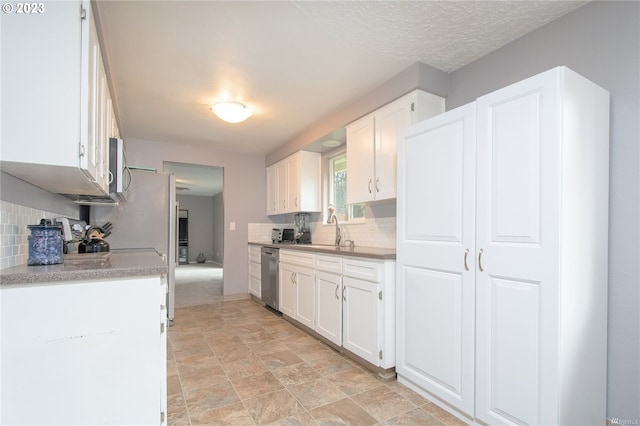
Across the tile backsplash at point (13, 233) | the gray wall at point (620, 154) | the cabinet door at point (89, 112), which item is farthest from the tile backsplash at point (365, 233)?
the tile backsplash at point (13, 233)

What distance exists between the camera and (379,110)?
9.03 feet

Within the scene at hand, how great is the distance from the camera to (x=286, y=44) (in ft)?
7.02

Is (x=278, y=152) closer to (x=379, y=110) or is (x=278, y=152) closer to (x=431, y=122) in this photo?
A: (x=379, y=110)

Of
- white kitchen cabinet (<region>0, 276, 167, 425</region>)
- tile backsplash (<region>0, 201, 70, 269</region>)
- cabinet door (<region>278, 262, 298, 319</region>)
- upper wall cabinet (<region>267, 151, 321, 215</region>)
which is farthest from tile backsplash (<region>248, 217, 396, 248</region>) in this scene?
tile backsplash (<region>0, 201, 70, 269</region>)

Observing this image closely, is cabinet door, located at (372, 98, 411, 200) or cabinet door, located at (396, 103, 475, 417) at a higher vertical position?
cabinet door, located at (372, 98, 411, 200)

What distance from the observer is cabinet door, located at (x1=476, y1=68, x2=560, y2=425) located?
144 centimetres

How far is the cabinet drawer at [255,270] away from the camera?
4535mm

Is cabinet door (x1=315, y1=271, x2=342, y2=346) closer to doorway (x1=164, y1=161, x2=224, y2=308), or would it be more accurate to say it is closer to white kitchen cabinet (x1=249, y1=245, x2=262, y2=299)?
white kitchen cabinet (x1=249, y1=245, x2=262, y2=299)

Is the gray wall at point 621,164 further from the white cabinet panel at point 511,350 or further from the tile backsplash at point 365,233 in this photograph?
the tile backsplash at point 365,233

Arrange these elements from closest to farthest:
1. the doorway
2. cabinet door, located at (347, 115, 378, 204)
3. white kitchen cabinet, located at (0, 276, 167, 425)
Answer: white kitchen cabinet, located at (0, 276, 167, 425) < cabinet door, located at (347, 115, 378, 204) < the doorway

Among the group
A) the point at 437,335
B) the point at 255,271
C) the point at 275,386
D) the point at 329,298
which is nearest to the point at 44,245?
the point at 275,386

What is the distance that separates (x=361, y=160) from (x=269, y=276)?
2041 mm

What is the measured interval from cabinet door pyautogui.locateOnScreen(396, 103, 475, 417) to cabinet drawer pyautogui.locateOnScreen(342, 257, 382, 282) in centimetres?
16

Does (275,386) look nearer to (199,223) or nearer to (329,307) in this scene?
(329,307)
